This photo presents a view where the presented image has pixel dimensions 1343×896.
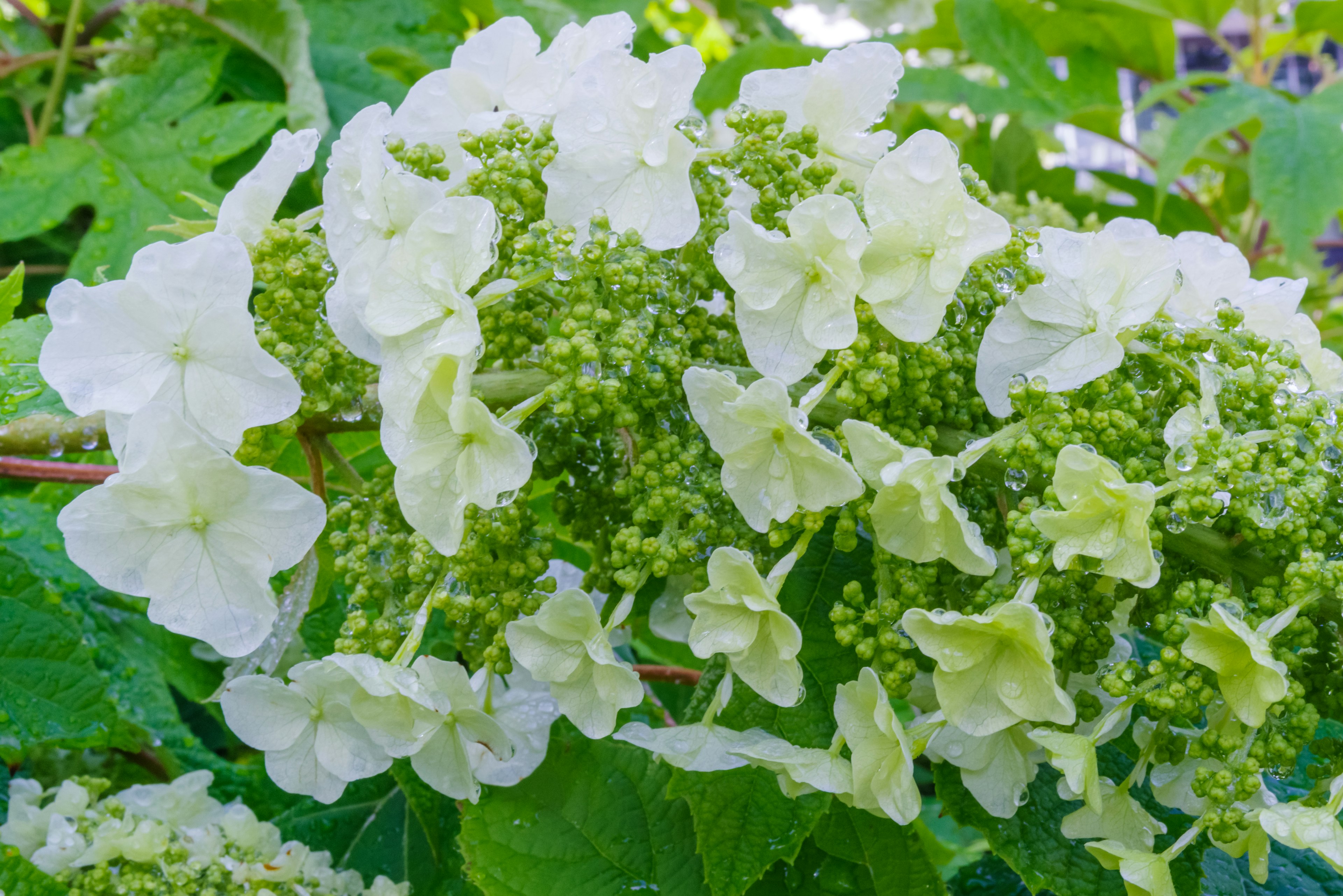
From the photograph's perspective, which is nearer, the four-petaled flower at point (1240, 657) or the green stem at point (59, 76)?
the four-petaled flower at point (1240, 657)

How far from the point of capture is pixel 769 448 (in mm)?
704

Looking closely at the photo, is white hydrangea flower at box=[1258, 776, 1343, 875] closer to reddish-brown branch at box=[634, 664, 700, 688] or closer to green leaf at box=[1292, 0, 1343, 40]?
reddish-brown branch at box=[634, 664, 700, 688]

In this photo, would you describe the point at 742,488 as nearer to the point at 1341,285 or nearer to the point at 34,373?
the point at 34,373

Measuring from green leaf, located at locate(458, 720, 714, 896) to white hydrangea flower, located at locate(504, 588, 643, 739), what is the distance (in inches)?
8.6

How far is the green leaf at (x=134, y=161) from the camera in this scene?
5.14 ft

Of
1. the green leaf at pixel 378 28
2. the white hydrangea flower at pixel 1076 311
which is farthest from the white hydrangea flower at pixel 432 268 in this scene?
the green leaf at pixel 378 28

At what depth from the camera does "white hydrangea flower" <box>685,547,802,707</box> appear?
71 centimetres

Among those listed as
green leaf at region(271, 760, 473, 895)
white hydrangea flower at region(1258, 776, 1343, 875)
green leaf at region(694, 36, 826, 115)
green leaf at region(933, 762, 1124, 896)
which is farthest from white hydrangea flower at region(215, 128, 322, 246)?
green leaf at region(694, 36, 826, 115)

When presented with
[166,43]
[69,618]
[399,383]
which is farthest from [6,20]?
[399,383]

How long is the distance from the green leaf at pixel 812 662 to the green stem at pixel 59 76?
4.70 ft

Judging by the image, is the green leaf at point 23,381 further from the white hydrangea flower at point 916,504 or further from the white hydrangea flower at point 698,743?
the white hydrangea flower at point 916,504

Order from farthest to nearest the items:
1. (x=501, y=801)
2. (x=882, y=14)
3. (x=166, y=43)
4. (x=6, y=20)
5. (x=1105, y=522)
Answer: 1. (x=882, y=14)
2. (x=6, y=20)
3. (x=166, y=43)
4. (x=501, y=801)
5. (x=1105, y=522)

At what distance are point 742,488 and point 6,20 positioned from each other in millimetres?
1897

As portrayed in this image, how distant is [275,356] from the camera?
79cm
